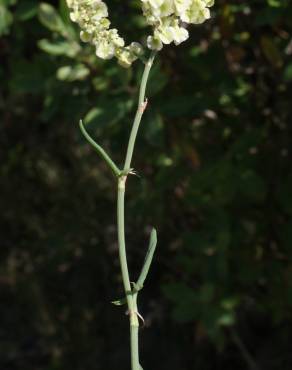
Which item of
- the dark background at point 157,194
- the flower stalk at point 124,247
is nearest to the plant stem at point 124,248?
the flower stalk at point 124,247

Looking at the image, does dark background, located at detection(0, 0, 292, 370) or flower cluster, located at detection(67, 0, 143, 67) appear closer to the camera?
flower cluster, located at detection(67, 0, 143, 67)

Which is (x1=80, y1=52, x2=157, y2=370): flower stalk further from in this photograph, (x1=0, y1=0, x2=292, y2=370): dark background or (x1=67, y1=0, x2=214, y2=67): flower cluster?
(x1=0, y1=0, x2=292, y2=370): dark background

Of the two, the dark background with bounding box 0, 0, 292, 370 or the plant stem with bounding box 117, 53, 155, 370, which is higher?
the plant stem with bounding box 117, 53, 155, 370

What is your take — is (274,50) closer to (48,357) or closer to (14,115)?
(14,115)

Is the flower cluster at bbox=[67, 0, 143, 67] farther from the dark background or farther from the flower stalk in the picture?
the dark background

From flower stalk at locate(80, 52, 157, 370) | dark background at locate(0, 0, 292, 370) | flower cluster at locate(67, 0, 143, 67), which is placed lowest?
dark background at locate(0, 0, 292, 370)

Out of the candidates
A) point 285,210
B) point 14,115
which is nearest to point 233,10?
point 285,210

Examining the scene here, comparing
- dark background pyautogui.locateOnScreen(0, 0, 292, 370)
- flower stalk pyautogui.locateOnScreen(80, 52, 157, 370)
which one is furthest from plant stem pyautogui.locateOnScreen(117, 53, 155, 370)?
dark background pyautogui.locateOnScreen(0, 0, 292, 370)
